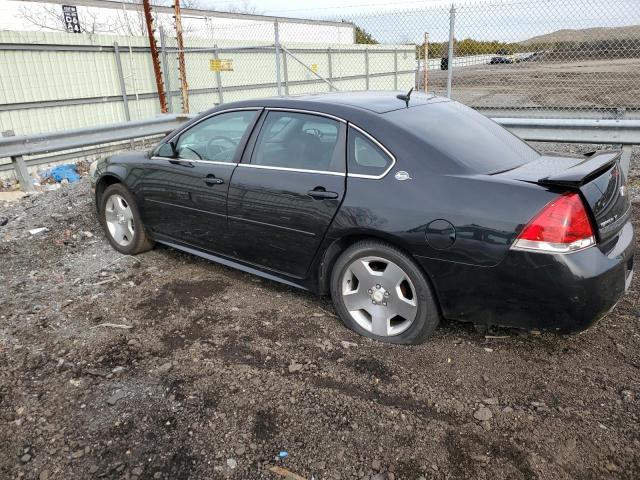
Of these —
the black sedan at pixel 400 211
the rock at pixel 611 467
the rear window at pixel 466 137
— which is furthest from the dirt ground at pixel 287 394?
the rear window at pixel 466 137

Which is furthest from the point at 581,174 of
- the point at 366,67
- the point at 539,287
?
the point at 366,67

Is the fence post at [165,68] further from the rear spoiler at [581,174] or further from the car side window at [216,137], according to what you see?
the rear spoiler at [581,174]

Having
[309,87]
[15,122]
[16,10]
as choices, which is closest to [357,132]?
[15,122]

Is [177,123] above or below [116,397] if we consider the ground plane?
above

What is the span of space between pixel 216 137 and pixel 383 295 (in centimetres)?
205

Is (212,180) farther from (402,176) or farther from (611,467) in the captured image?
(611,467)

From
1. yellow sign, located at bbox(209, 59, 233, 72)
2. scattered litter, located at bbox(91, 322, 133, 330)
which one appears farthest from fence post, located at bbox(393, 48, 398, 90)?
scattered litter, located at bbox(91, 322, 133, 330)

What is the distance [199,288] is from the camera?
4.41m

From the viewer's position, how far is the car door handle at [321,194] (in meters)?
3.44

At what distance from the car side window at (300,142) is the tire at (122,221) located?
1.65 m

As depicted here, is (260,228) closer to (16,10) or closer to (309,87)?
(309,87)

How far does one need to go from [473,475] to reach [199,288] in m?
2.75

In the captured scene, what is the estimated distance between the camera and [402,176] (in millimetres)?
3201

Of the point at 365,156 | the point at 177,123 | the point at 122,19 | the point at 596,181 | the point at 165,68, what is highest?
the point at 122,19
